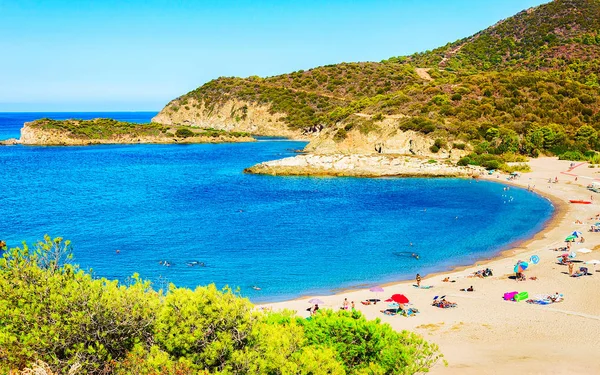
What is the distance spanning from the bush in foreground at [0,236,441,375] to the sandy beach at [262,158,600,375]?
30.5 ft

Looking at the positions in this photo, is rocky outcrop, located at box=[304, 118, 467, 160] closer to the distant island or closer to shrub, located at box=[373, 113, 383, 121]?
shrub, located at box=[373, 113, 383, 121]

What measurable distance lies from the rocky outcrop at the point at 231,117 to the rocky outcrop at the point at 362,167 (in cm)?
6615

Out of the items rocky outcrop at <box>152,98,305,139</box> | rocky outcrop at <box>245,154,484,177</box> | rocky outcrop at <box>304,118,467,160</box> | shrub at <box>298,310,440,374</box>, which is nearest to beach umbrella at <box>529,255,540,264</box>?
shrub at <box>298,310,440,374</box>

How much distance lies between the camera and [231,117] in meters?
177

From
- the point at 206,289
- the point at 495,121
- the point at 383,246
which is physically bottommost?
the point at 383,246

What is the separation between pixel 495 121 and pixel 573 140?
14635 mm

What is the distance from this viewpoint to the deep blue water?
36719 millimetres

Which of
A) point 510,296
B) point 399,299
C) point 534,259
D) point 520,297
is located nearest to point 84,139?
point 534,259

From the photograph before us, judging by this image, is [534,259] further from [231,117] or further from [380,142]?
[231,117]

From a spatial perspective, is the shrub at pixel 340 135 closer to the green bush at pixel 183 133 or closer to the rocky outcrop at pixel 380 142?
the rocky outcrop at pixel 380 142

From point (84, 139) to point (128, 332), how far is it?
472 ft

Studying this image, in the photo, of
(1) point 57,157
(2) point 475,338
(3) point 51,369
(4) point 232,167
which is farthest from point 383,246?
(1) point 57,157

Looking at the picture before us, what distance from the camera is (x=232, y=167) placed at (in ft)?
311

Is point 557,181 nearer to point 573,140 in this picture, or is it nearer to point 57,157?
point 573,140
